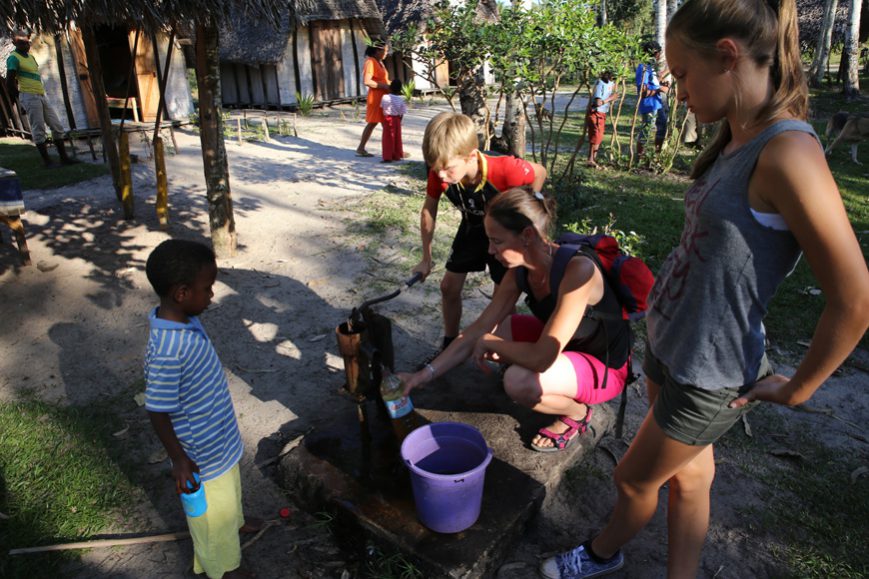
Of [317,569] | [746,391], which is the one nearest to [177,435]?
[317,569]

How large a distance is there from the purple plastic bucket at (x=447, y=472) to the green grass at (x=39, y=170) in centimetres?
821

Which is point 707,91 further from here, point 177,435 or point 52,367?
point 52,367

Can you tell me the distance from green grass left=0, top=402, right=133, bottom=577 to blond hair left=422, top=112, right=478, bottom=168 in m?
2.33

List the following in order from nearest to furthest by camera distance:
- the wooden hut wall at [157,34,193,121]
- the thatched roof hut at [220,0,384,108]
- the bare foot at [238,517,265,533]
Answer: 1. the bare foot at [238,517,265,533]
2. the wooden hut wall at [157,34,193,121]
3. the thatched roof hut at [220,0,384,108]

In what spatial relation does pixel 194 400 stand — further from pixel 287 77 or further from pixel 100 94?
pixel 287 77

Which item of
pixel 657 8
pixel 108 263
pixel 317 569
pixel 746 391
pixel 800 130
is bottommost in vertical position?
pixel 317 569

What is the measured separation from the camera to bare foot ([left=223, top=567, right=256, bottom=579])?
8.00 feet

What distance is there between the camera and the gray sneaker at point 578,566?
2.39 metres

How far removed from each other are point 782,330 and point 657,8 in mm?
12901

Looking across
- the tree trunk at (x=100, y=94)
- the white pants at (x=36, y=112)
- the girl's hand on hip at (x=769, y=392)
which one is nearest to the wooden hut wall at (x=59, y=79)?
the white pants at (x=36, y=112)

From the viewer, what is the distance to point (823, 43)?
18.0 meters

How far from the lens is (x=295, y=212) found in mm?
7387

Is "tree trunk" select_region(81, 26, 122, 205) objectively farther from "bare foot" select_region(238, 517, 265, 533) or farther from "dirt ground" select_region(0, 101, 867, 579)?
"bare foot" select_region(238, 517, 265, 533)

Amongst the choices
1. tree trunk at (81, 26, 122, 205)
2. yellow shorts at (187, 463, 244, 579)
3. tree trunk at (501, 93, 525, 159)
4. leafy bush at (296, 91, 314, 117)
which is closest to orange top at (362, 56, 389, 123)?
tree trunk at (501, 93, 525, 159)
